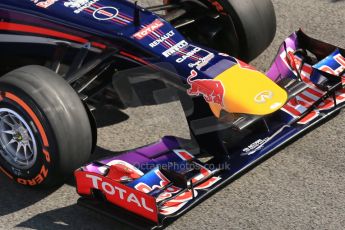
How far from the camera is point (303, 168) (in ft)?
18.4

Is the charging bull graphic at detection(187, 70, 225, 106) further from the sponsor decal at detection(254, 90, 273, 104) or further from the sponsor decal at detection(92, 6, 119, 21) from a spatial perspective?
the sponsor decal at detection(92, 6, 119, 21)

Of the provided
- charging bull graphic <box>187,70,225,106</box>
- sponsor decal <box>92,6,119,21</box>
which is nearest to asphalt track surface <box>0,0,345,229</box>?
charging bull graphic <box>187,70,225,106</box>

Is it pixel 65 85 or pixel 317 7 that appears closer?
pixel 65 85

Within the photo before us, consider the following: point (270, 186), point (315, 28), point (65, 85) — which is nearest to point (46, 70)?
Result: point (65, 85)

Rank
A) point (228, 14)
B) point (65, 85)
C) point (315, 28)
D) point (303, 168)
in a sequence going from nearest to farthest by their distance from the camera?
point (65, 85), point (303, 168), point (228, 14), point (315, 28)

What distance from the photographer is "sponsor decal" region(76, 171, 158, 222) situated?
4676mm

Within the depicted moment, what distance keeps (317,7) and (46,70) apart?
3.74 meters

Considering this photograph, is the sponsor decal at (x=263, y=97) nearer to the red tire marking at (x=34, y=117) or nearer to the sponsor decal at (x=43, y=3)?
the red tire marking at (x=34, y=117)

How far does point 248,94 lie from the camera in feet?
17.2

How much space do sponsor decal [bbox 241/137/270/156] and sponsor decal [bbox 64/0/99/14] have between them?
1.59 m

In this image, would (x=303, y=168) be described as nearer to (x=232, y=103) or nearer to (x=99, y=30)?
(x=232, y=103)

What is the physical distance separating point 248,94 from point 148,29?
37.4 inches

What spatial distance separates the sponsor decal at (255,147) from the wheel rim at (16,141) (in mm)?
1376

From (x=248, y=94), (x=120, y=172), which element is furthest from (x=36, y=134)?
(x=248, y=94)
